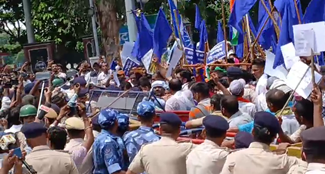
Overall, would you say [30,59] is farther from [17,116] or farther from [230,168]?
[230,168]

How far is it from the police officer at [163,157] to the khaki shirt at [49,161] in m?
0.55

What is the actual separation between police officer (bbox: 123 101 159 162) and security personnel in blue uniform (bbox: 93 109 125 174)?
198mm

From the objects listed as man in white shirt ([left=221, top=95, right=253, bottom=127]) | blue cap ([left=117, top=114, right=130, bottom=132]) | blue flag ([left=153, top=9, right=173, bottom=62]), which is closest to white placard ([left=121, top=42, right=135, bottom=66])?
Result: blue flag ([left=153, top=9, right=173, bottom=62])

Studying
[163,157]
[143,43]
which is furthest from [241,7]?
[163,157]

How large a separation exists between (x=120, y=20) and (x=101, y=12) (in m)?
0.71

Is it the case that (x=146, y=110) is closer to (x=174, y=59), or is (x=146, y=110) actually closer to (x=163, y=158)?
(x=163, y=158)

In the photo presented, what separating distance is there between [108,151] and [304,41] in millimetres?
2038

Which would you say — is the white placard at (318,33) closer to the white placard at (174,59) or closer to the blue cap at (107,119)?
the blue cap at (107,119)

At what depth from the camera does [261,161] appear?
4.52 meters

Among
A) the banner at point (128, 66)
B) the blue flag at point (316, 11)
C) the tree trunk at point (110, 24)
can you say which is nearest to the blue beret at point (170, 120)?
the blue flag at point (316, 11)

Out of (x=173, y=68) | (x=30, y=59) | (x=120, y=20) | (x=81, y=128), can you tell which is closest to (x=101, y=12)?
(x=120, y=20)

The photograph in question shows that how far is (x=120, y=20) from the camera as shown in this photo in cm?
2067

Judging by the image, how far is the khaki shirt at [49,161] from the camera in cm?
515

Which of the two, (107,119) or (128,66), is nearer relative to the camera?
(107,119)
